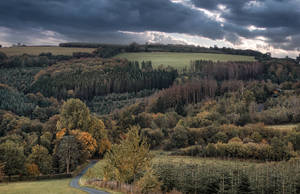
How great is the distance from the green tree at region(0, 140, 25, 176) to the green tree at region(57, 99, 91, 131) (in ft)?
121

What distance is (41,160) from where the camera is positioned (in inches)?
3937

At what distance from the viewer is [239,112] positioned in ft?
613

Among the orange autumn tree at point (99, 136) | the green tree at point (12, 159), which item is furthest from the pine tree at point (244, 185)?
the orange autumn tree at point (99, 136)

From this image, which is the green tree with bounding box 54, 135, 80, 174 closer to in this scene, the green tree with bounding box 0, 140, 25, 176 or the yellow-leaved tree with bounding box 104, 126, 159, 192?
the green tree with bounding box 0, 140, 25, 176

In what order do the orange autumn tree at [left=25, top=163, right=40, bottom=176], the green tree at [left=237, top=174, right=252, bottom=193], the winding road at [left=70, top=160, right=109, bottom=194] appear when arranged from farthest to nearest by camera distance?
the orange autumn tree at [left=25, top=163, right=40, bottom=176] < the green tree at [left=237, top=174, right=252, bottom=193] < the winding road at [left=70, top=160, right=109, bottom=194]

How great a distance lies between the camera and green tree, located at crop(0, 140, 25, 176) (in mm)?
89125

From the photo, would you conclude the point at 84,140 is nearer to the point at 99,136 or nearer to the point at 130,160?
the point at 99,136

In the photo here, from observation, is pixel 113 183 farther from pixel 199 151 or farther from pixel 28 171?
pixel 199 151

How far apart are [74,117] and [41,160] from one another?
33977 millimetres

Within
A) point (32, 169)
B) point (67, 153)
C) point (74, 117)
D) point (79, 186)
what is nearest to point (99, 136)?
point (74, 117)

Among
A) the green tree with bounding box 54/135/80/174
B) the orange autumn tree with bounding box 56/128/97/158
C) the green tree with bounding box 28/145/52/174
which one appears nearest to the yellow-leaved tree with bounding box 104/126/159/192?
the green tree with bounding box 54/135/80/174

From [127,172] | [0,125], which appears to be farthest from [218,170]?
[0,125]

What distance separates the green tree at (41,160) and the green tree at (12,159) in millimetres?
6638

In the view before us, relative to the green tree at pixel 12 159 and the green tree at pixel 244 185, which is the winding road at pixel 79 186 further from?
the green tree at pixel 244 185
